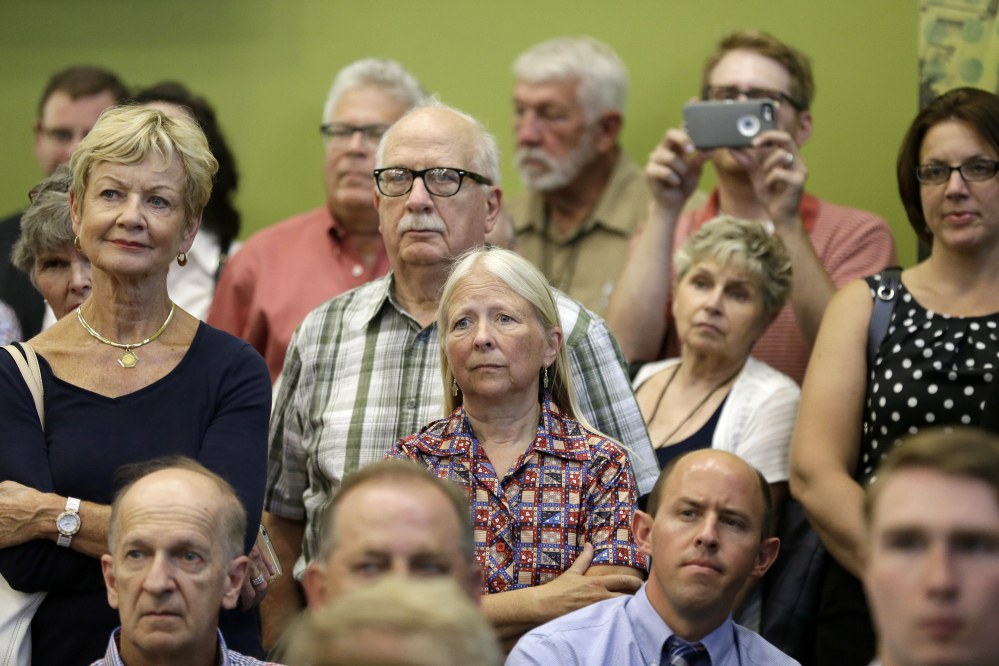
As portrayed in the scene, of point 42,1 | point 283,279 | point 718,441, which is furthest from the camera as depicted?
point 42,1

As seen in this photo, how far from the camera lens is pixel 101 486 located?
1994 mm

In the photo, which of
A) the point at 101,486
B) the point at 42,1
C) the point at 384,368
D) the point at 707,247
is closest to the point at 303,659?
the point at 101,486

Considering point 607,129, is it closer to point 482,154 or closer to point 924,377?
point 482,154

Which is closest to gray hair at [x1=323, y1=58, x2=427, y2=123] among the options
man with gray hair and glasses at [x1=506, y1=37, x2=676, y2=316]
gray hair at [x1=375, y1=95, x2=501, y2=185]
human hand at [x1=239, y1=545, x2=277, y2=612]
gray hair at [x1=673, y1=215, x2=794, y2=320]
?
man with gray hair and glasses at [x1=506, y1=37, x2=676, y2=316]

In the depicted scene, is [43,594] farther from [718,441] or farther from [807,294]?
[807,294]

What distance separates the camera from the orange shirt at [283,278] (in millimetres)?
3332

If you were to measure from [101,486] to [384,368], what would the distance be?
26.3 inches

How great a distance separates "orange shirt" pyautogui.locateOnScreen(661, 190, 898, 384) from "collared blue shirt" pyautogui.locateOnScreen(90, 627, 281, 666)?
1.70 metres

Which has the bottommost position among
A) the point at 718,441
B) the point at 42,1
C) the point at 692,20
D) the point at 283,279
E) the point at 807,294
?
the point at 718,441

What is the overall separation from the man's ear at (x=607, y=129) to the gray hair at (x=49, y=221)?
1.78 m

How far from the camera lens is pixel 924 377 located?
8.00 ft

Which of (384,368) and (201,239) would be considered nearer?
(384,368)

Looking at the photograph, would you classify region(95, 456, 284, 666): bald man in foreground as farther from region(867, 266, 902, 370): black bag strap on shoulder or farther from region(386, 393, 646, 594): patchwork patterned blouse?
region(867, 266, 902, 370): black bag strap on shoulder

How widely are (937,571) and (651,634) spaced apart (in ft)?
2.61
